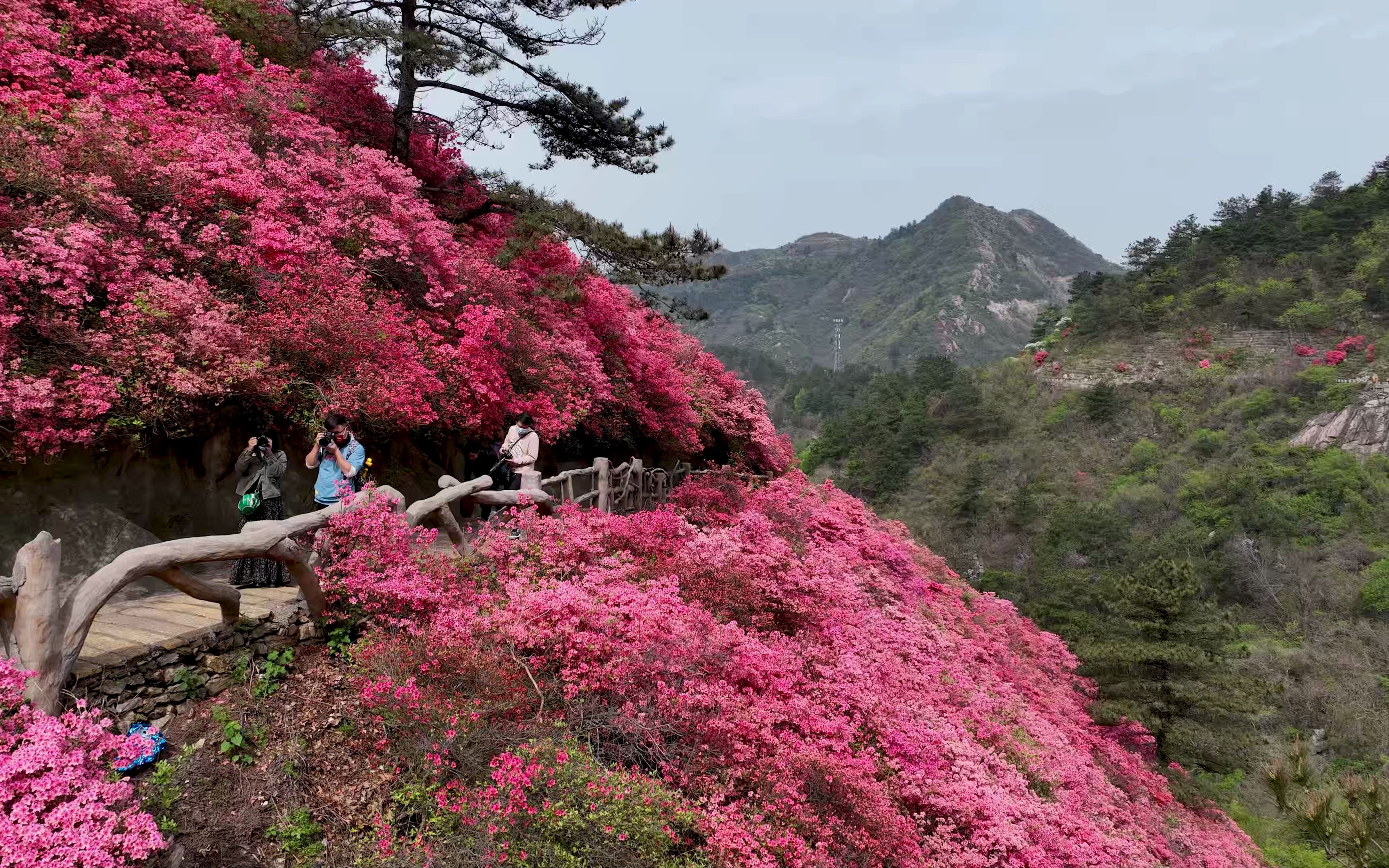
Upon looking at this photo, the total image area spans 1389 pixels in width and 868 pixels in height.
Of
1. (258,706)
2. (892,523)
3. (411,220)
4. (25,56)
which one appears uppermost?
(25,56)

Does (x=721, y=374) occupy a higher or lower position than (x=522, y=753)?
higher

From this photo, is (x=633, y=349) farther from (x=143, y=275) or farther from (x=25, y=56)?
(x=25, y=56)

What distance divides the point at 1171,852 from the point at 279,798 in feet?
37.5

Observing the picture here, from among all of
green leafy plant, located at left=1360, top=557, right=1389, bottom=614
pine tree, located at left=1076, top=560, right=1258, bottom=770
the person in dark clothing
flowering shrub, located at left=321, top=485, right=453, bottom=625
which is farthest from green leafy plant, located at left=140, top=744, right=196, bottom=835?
green leafy plant, located at left=1360, top=557, right=1389, bottom=614

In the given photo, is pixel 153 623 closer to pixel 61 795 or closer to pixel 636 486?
pixel 61 795

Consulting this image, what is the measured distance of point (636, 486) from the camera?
11492mm

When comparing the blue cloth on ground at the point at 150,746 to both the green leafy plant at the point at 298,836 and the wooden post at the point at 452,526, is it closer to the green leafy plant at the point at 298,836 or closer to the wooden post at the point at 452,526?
the green leafy plant at the point at 298,836

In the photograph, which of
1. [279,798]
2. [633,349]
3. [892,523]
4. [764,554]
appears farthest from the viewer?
[892,523]

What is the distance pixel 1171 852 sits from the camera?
31.4 ft

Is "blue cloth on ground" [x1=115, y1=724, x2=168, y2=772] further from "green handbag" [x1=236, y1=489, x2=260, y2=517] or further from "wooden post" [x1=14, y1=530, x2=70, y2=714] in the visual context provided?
"green handbag" [x1=236, y1=489, x2=260, y2=517]

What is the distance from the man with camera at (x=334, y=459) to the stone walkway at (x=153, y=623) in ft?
2.75

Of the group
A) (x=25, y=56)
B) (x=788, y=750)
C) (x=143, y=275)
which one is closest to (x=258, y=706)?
(x=788, y=750)

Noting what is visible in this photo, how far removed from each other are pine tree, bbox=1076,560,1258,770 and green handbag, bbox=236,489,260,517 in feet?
60.7

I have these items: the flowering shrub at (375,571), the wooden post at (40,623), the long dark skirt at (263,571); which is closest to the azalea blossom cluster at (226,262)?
the long dark skirt at (263,571)
